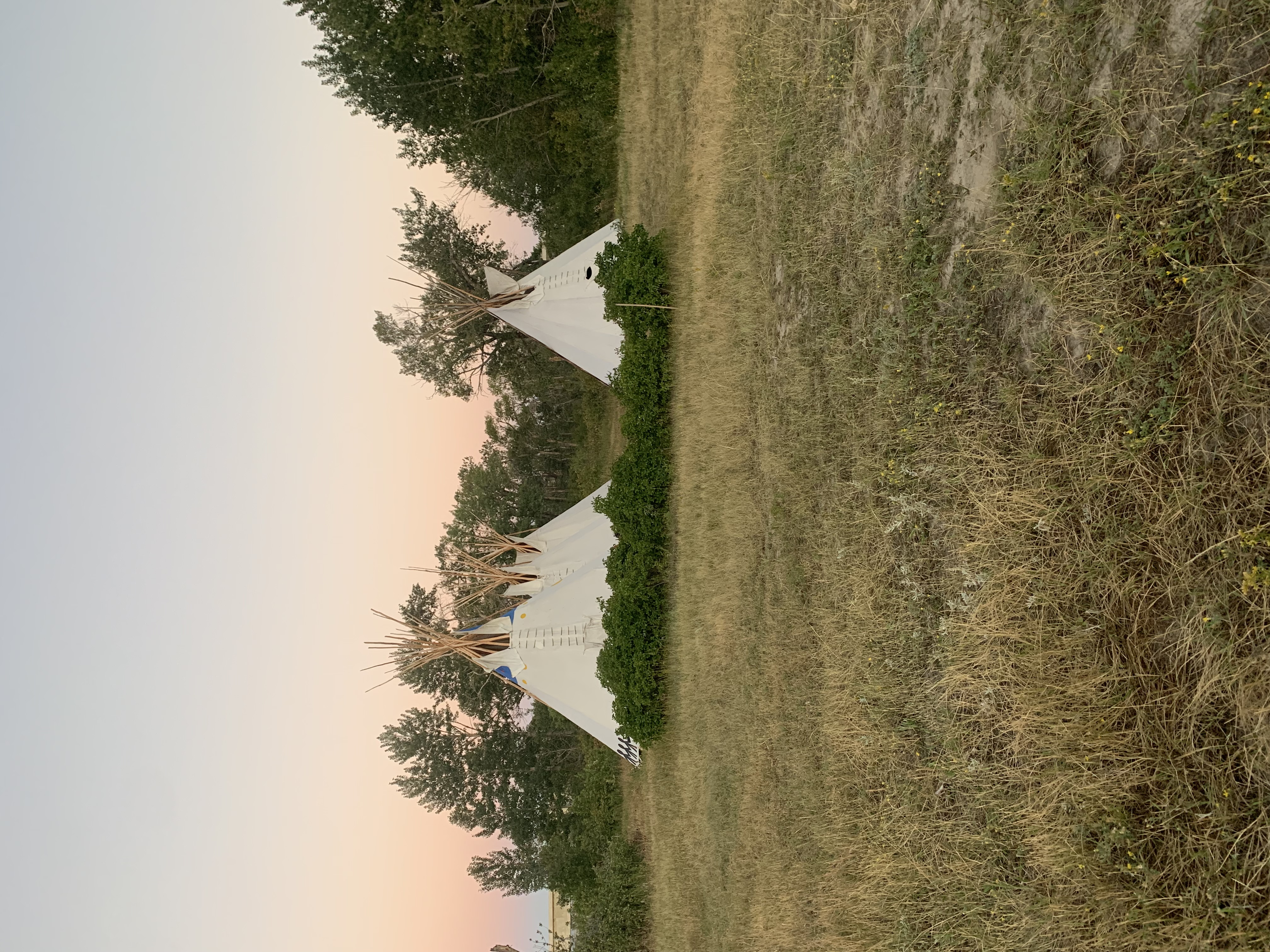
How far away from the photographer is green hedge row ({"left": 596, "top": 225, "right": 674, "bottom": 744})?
10.2 metres

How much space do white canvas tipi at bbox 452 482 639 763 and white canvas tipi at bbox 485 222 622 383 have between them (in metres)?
2.25

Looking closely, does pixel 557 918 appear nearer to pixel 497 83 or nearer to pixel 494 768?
pixel 494 768

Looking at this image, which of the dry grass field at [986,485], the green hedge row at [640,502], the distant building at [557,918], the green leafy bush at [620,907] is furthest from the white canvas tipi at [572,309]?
the distant building at [557,918]

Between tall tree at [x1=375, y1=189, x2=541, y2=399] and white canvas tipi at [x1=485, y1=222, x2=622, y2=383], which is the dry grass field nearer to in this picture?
white canvas tipi at [x1=485, y1=222, x2=622, y2=383]

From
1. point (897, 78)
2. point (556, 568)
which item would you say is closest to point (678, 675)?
point (556, 568)

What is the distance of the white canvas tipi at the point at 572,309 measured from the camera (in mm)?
12195

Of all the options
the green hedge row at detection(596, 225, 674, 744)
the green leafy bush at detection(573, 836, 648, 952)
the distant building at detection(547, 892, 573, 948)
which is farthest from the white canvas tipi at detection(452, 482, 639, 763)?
the distant building at detection(547, 892, 573, 948)

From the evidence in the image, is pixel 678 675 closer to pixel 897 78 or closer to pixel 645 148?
pixel 897 78

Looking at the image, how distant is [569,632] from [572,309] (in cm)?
528

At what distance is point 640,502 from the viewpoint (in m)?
10.6

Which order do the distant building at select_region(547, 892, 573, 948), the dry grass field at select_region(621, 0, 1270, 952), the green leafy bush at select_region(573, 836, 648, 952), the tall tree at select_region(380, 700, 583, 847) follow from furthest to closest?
the distant building at select_region(547, 892, 573, 948), the tall tree at select_region(380, 700, 583, 847), the green leafy bush at select_region(573, 836, 648, 952), the dry grass field at select_region(621, 0, 1270, 952)

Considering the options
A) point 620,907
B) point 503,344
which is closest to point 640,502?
point 620,907

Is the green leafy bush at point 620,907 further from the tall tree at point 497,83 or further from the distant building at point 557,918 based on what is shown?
the tall tree at point 497,83

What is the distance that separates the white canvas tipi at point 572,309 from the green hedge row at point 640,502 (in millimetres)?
968
